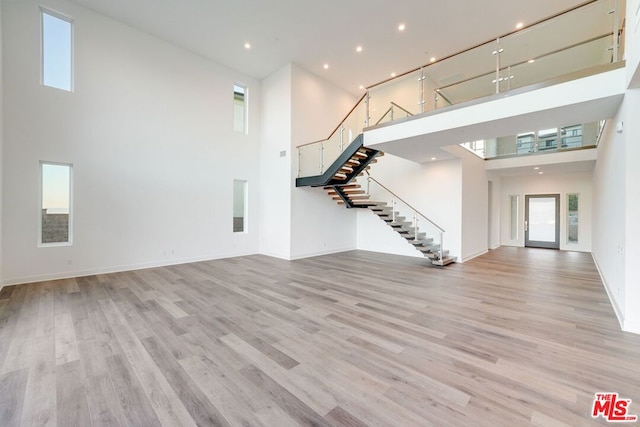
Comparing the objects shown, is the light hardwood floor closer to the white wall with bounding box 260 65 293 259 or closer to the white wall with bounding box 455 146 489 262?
the white wall with bounding box 455 146 489 262

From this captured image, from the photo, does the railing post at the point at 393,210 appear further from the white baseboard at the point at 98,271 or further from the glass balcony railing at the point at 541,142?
the white baseboard at the point at 98,271

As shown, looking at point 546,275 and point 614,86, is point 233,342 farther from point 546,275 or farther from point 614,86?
point 546,275

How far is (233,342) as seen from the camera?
303cm

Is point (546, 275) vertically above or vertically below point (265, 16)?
below

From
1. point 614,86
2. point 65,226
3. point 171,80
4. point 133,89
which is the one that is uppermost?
point 171,80

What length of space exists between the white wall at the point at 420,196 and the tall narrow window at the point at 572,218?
5.91 metres

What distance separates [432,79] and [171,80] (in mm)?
6726

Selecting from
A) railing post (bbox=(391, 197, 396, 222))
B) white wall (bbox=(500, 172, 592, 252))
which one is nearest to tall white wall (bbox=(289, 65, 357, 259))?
railing post (bbox=(391, 197, 396, 222))

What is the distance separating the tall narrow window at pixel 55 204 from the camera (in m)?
5.66

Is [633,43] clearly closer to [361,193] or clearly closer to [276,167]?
[361,193]

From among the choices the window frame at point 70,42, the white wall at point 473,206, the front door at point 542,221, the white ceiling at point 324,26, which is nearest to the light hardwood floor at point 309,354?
the white wall at point 473,206

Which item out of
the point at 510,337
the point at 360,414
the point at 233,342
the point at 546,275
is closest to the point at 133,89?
the point at 233,342

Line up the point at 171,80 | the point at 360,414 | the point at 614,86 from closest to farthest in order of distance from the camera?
1. the point at 360,414
2. the point at 614,86
3. the point at 171,80

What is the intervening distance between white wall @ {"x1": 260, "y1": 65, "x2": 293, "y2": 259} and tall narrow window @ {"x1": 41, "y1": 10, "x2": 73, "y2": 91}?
15.9ft
